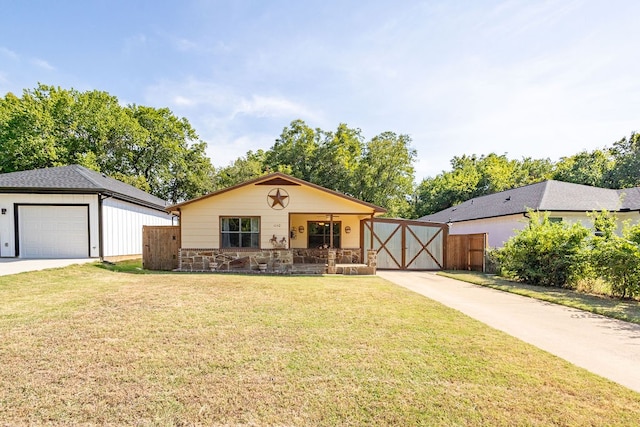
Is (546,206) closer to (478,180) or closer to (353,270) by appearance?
(353,270)

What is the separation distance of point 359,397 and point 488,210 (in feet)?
58.8

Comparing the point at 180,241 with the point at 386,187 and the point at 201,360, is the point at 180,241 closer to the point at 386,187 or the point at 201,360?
the point at 201,360

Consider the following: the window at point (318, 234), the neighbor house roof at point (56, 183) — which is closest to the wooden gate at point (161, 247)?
the neighbor house roof at point (56, 183)

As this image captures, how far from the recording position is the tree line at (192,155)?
24875mm

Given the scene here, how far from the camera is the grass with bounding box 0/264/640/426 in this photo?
2820 millimetres

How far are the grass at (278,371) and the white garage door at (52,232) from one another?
27.1 ft

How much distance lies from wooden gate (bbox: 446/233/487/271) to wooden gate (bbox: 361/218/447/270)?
2.84ft

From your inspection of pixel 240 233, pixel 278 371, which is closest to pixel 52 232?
pixel 240 233

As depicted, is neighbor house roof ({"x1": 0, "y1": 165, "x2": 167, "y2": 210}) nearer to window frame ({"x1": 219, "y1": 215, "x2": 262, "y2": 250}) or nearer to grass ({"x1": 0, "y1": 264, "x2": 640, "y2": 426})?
window frame ({"x1": 219, "y1": 215, "x2": 262, "y2": 250})

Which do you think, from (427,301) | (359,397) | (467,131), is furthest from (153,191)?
(359,397)

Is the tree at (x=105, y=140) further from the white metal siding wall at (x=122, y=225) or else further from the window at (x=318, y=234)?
the window at (x=318, y=234)

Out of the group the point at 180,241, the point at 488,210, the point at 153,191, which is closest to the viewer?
the point at 180,241

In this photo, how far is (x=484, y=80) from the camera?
11383 millimetres

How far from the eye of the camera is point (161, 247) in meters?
13.8
